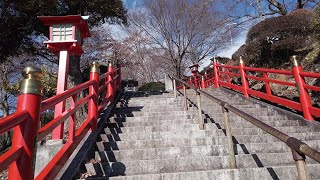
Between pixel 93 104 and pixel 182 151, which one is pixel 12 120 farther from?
pixel 93 104

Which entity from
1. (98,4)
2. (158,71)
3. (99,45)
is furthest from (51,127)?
(158,71)

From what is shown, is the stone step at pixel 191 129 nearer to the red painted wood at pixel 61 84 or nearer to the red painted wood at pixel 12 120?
the red painted wood at pixel 61 84

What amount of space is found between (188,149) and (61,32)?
9.77 ft

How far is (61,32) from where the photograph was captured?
4.79 m

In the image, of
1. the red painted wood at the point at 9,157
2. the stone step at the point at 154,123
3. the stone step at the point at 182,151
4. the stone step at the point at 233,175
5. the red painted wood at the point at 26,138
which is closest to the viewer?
the red painted wood at the point at 9,157

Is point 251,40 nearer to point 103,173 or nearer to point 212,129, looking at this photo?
point 212,129

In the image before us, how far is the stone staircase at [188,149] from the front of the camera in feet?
10.9

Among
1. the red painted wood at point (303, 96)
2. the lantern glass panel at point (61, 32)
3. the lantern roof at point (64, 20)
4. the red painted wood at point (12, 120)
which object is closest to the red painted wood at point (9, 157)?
the red painted wood at point (12, 120)

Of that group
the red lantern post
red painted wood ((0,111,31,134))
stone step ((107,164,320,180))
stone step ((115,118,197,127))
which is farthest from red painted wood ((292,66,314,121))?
red painted wood ((0,111,31,134))

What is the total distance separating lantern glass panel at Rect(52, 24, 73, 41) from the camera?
475cm

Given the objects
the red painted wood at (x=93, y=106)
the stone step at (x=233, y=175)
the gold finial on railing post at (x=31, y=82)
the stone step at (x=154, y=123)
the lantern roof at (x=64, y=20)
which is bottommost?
the stone step at (x=233, y=175)

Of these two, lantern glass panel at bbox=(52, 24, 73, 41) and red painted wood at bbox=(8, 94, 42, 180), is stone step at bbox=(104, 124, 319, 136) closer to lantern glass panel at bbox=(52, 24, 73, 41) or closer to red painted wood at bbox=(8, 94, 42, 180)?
lantern glass panel at bbox=(52, 24, 73, 41)

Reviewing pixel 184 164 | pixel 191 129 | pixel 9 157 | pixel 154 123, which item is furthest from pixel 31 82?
pixel 154 123

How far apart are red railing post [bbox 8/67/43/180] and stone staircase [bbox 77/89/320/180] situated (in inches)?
51.3
